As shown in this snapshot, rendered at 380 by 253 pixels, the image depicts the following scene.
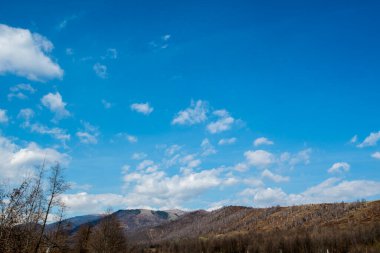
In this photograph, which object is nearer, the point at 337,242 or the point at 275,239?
the point at 337,242

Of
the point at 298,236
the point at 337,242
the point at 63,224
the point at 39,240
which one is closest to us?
the point at 39,240

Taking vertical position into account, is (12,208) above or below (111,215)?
below

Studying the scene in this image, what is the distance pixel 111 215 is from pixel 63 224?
9896 mm

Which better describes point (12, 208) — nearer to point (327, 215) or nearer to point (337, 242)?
point (337, 242)

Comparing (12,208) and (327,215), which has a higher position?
(327,215)

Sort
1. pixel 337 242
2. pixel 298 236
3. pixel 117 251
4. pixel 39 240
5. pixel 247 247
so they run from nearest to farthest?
pixel 39 240 < pixel 117 251 < pixel 337 242 < pixel 298 236 < pixel 247 247

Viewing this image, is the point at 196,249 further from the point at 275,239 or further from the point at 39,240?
the point at 39,240

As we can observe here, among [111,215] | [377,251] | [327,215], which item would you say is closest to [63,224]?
[111,215]

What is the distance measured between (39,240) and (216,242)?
11029 centimetres

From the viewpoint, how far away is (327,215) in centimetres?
17600

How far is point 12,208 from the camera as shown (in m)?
18.2

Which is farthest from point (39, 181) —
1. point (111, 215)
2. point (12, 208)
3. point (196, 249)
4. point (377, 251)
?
point (196, 249)

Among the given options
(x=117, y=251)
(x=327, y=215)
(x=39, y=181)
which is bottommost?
(x=117, y=251)

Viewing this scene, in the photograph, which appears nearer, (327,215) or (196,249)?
(196,249)
